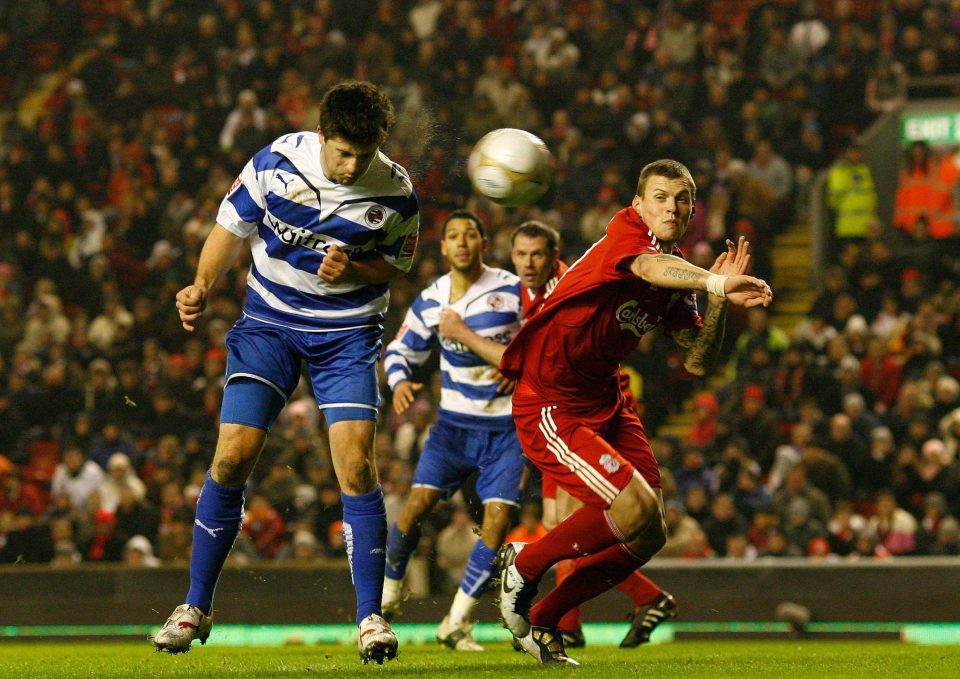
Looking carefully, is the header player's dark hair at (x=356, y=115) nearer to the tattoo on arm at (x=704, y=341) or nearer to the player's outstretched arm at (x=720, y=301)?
the player's outstretched arm at (x=720, y=301)

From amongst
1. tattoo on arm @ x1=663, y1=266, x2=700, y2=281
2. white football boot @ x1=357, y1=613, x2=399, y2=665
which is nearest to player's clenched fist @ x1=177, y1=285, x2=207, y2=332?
white football boot @ x1=357, y1=613, x2=399, y2=665

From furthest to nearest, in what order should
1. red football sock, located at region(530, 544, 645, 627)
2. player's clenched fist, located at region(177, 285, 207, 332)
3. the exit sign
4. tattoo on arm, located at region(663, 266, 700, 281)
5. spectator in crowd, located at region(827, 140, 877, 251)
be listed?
spectator in crowd, located at region(827, 140, 877, 251), the exit sign, red football sock, located at region(530, 544, 645, 627), player's clenched fist, located at region(177, 285, 207, 332), tattoo on arm, located at region(663, 266, 700, 281)

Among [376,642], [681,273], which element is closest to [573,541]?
[376,642]

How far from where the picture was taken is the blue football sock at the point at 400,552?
920 centimetres

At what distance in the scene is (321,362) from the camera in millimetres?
6961

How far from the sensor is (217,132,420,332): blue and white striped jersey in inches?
268

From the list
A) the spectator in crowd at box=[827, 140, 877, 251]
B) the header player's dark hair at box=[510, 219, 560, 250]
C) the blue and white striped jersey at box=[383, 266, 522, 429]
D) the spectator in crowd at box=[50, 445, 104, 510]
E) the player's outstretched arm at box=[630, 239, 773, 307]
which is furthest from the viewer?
the spectator in crowd at box=[827, 140, 877, 251]

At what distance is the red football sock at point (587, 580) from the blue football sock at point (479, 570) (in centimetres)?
194

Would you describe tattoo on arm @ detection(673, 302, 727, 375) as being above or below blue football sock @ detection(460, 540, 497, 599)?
above

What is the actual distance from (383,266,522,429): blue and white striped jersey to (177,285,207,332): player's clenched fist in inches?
105

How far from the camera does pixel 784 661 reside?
7.33 meters

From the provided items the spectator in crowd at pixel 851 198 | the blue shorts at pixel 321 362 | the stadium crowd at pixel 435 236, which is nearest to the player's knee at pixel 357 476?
the blue shorts at pixel 321 362

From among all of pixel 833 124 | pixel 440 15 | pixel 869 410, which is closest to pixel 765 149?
pixel 833 124

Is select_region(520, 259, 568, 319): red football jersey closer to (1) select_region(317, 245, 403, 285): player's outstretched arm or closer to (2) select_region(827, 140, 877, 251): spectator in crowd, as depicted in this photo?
(1) select_region(317, 245, 403, 285): player's outstretched arm
